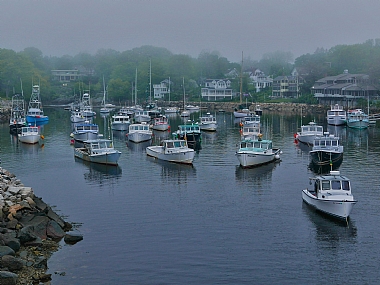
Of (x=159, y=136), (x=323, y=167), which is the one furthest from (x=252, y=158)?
(x=159, y=136)

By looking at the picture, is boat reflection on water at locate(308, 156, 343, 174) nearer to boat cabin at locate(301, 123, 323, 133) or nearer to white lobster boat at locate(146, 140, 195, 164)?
white lobster boat at locate(146, 140, 195, 164)

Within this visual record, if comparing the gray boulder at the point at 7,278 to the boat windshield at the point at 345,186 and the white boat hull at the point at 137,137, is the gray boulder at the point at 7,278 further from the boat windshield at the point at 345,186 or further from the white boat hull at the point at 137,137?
the white boat hull at the point at 137,137

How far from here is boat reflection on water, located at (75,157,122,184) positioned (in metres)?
53.3

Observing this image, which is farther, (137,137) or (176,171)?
(137,137)

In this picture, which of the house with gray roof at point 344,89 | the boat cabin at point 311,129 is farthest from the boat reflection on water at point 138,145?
the house with gray roof at point 344,89

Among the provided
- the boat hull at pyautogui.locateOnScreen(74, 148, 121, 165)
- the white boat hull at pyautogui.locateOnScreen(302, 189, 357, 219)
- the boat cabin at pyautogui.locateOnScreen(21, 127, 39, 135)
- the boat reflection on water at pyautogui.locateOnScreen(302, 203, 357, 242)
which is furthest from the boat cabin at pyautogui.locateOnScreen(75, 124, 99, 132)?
the white boat hull at pyautogui.locateOnScreen(302, 189, 357, 219)

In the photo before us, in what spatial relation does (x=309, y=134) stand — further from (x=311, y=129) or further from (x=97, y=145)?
(x=97, y=145)

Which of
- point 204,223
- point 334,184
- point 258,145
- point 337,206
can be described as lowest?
point 204,223

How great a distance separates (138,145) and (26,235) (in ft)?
152

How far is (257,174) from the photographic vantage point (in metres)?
54.5

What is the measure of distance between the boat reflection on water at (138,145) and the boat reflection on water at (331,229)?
1466 inches

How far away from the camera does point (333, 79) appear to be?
16975 cm

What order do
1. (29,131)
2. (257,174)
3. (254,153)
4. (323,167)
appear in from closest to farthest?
(257,174) → (254,153) → (323,167) → (29,131)

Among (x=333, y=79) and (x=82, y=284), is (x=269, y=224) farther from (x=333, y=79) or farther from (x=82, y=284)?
(x=333, y=79)
